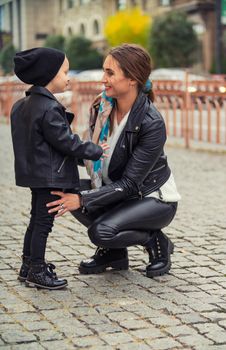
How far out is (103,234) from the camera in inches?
191

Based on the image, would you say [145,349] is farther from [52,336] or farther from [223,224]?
[223,224]

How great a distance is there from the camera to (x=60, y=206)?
4.73 metres

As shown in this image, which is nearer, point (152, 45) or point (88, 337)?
point (88, 337)

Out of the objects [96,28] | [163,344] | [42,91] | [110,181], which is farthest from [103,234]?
[96,28]

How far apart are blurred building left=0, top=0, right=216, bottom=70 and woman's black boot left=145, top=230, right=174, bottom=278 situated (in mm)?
41562

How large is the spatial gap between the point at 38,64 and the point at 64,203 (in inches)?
31.8

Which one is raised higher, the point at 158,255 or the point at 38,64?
the point at 38,64

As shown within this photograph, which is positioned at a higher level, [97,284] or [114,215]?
[114,215]

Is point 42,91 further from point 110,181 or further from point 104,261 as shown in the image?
point 104,261

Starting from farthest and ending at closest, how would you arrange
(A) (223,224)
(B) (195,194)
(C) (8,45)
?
(C) (8,45)
(B) (195,194)
(A) (223,224)

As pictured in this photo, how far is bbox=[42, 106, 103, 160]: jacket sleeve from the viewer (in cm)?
456

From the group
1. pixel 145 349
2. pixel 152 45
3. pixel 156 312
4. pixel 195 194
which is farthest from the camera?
pixel 152 45

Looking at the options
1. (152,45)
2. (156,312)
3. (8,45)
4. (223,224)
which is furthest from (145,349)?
(8,45)

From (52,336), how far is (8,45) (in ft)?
235
